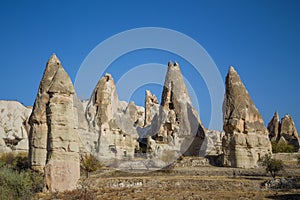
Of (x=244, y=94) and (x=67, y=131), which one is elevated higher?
(x=244, y=94)

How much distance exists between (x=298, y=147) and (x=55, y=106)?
1168 inches

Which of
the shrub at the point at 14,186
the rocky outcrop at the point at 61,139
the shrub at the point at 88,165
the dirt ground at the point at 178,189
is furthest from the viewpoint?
the shrub at the point at 88,165

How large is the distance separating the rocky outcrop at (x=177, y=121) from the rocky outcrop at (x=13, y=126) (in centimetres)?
1137

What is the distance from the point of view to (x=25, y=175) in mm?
15914

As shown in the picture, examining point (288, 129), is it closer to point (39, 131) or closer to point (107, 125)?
point (107, 125)

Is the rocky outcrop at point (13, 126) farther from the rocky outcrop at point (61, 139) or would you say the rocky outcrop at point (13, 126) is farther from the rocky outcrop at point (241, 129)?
the rocky outcrop at point (61, 139)

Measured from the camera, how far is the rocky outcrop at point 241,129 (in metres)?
25.2

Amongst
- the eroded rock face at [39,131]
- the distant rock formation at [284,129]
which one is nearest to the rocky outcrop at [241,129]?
the eroded rock face at [39,131]

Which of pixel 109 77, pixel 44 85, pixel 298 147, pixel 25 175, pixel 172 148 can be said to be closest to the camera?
pixel 25 175

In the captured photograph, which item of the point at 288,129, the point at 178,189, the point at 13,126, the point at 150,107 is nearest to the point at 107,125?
the point at 13,126

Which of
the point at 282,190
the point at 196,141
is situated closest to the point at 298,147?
the point at 196,141

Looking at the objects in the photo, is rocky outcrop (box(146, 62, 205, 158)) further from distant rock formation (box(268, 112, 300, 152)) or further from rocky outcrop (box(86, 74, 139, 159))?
distant rock formation (box(268, 112, 300, 152))

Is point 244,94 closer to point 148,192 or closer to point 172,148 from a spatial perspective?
point 172,148

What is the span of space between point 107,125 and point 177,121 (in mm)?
5909
